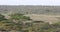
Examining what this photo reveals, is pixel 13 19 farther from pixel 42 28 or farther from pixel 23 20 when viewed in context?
pixel 42 28

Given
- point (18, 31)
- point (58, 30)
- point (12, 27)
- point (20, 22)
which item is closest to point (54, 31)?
point (58, 30)

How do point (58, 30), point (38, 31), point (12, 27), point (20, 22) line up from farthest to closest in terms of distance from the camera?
1. point (20, 22)
2. point (12, 27)
3. point (58, 30)
4. point (38, 31)

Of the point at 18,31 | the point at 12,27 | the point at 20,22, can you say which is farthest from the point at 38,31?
the point at 20,22

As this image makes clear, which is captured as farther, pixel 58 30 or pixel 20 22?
pixel 20 22

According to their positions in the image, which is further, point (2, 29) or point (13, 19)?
point (13, 19)

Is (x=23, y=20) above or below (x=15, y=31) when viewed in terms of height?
below

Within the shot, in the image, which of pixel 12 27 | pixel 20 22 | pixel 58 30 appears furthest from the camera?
pixel 20 22

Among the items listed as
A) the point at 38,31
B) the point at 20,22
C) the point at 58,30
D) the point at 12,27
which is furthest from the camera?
the point at 20,22

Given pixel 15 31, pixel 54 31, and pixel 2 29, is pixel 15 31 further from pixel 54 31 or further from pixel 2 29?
pixel 54 31

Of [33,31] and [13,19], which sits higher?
[33,31]
